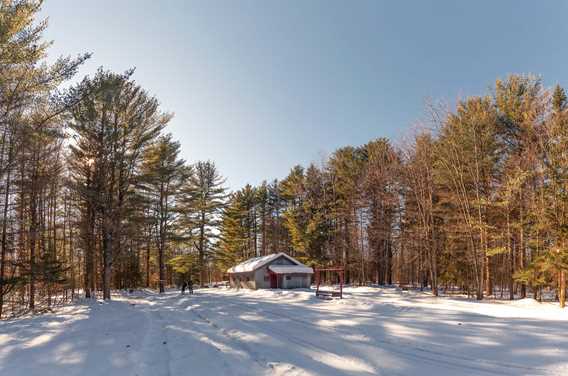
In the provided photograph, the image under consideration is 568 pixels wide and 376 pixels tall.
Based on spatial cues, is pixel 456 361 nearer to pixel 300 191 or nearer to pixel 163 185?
pixel 163 185

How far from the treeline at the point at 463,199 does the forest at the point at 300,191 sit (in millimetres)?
134

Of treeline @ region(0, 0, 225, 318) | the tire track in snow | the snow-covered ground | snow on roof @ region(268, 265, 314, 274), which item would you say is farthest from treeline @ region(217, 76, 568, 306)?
treeline @ region(0, 0, 225, 318)

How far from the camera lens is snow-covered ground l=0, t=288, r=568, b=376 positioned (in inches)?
277

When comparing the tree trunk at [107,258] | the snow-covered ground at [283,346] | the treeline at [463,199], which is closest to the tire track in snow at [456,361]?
the snow-covered ground at [283,346]

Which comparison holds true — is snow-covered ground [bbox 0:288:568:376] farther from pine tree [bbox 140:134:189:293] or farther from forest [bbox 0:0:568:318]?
pine tree [bbox 140:134:189:293]

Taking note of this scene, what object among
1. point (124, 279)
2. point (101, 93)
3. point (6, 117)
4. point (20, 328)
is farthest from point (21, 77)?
point (124, 279)

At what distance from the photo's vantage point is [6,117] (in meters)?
14.5

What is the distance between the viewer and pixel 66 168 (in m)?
24.2

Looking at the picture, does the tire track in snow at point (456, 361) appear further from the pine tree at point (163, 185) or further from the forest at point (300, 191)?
the pine tree at point (163, 185)

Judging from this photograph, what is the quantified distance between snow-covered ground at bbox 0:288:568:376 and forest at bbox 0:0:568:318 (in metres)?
8.44

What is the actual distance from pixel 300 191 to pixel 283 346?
3601cm

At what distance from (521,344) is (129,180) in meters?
23.8

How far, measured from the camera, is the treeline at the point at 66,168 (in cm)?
1445

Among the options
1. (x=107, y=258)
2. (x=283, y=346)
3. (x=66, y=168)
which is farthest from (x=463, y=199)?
(x=66, y=168)
